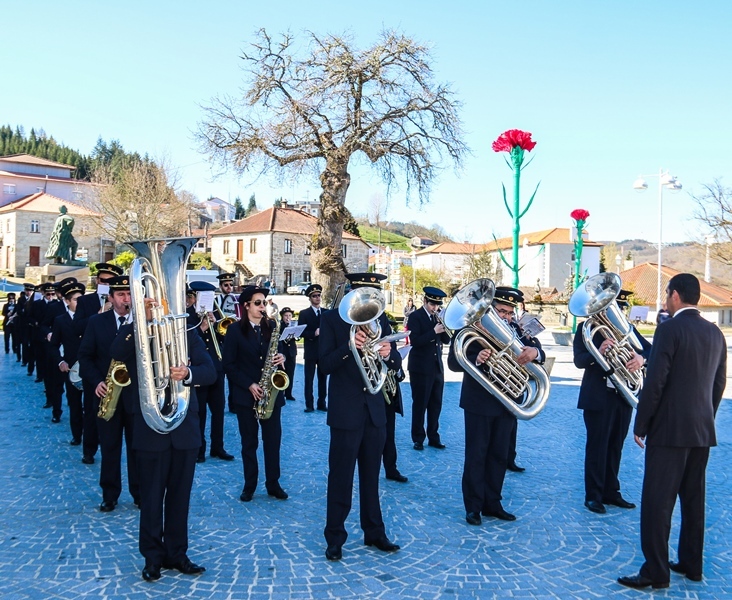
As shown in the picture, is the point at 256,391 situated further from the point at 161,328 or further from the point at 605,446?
the point at 605,446

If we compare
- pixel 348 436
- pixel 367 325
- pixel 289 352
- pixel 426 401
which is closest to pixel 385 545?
pixel 348 436

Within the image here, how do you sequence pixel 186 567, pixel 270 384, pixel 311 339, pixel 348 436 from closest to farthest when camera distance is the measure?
pixel 186 567 → pixel 348 436 → pixel 270 384 → pixel 311 339

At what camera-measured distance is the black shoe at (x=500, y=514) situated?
576cm

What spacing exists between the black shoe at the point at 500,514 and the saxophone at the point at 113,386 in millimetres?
3231

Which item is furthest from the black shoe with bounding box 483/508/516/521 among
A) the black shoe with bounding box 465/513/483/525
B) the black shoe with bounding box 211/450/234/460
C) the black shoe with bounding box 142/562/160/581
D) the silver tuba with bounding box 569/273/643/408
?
the black shoe with bounding box 211/450/234/460

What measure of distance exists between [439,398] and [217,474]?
2.92 meters

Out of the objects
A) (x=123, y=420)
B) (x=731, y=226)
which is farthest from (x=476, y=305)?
(x=731, y=226)

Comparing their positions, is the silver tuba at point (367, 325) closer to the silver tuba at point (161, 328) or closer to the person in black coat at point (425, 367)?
the silver tuba at point (161, 328)

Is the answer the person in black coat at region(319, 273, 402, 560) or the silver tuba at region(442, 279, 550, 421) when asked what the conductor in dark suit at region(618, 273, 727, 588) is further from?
the person in black coat at region(319, 273, 402, 560)

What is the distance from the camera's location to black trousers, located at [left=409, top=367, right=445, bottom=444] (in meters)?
8.31

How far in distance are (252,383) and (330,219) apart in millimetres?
17370

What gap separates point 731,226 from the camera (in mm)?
33656

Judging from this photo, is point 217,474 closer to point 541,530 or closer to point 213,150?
point 541,530

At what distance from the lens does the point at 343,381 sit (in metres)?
5.09
